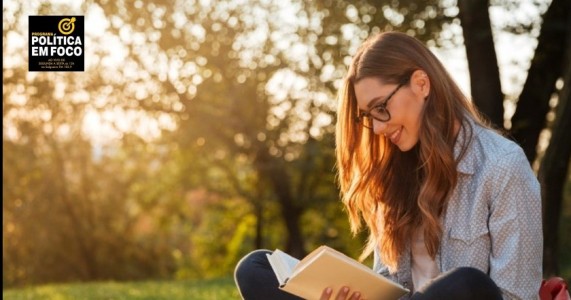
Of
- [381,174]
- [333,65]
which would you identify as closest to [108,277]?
[333,65]

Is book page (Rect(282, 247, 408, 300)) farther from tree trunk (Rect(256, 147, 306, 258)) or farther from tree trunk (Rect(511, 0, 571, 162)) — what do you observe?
tree trunk (Rect(256, 147, 306, 258))

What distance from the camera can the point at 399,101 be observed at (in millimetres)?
3104

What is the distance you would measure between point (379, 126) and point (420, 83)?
0.62 ft

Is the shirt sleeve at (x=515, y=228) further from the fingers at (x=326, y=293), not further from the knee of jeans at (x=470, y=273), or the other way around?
the fingers at (x=326, y=293)

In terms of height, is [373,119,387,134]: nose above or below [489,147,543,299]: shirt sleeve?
above

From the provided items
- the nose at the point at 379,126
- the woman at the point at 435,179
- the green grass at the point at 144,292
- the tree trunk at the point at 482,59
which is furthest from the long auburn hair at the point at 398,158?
the green grass at the point at 144,292

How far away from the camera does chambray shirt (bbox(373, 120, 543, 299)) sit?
2963 millimetres

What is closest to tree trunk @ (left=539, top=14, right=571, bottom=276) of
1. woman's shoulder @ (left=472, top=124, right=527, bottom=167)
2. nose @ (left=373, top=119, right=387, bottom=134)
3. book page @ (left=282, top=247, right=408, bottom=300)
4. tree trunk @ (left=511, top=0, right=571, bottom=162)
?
tree trunk @ (left=511, top=0, right=571, bottom=162)

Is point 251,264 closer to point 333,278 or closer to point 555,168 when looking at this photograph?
point 333,278

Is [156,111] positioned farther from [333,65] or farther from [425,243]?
[425,243]

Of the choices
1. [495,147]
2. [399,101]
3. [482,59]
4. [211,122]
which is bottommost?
[211,122]

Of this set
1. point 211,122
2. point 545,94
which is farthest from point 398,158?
point 211,122

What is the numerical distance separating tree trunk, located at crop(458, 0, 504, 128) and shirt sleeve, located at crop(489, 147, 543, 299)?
10.5ft

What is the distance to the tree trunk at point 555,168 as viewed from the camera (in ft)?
18.6
